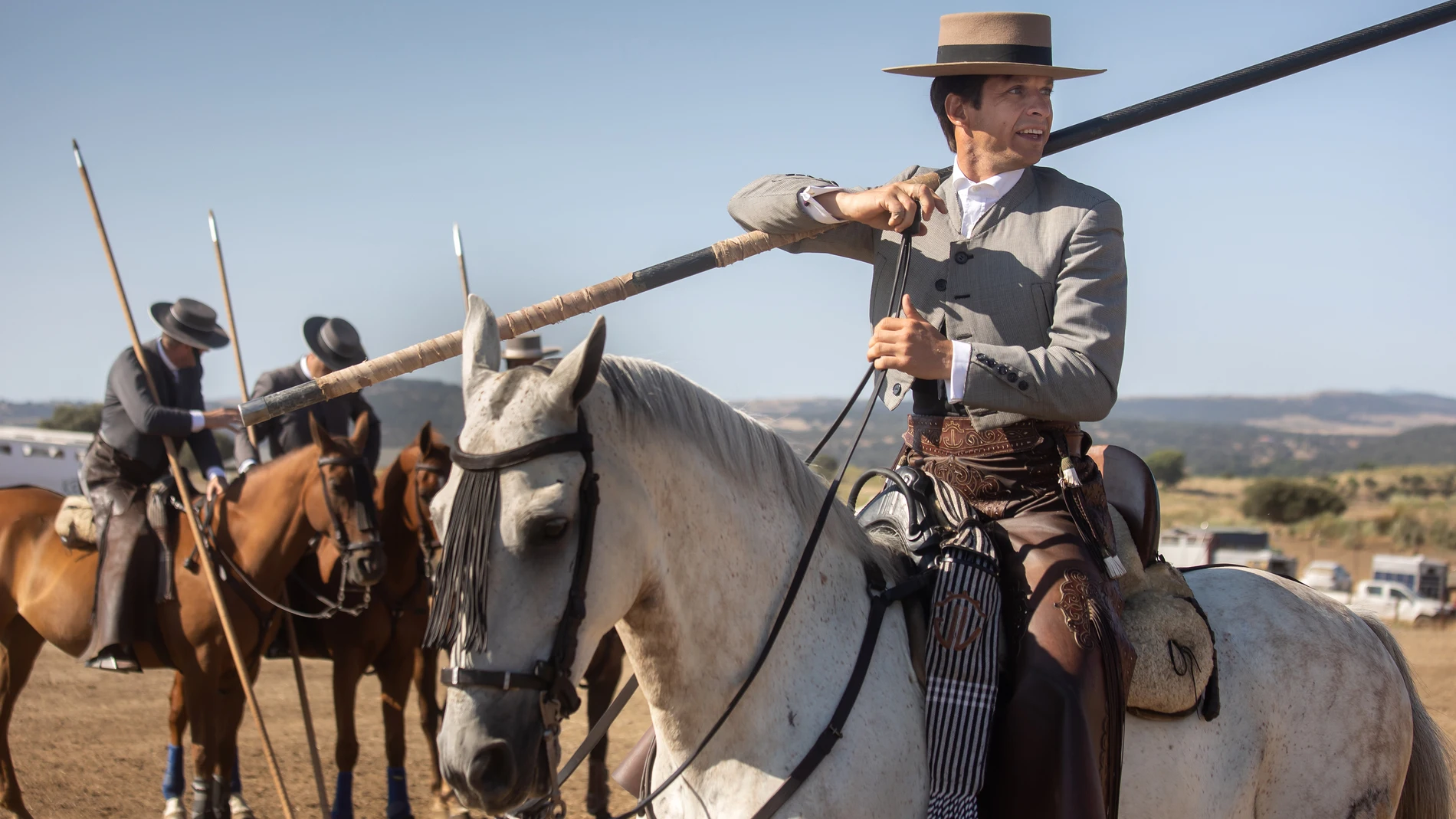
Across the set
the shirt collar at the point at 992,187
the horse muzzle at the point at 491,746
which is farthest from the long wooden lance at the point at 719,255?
the horse muzzle at the point at 491,746

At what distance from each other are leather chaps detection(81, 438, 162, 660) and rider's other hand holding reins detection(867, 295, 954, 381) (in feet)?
19.6

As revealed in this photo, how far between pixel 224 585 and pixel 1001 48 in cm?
594

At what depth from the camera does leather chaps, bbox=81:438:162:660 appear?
664 centimetres

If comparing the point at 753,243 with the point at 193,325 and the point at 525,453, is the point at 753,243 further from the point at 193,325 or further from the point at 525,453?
the point at 193,325

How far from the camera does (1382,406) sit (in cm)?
18000

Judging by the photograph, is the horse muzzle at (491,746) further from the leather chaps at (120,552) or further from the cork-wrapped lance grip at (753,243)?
the leather chaps at (120,552)

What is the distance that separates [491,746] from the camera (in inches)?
79.7

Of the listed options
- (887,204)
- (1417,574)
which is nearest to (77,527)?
(887,204)

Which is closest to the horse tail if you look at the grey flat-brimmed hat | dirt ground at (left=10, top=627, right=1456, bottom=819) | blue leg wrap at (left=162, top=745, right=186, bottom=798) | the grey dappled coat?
the grey dappled coat

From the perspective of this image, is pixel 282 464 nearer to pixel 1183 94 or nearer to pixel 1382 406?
pixel 1183 94

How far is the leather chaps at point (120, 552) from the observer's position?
664 centimetres

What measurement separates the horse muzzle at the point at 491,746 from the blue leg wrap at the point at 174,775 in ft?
20.9

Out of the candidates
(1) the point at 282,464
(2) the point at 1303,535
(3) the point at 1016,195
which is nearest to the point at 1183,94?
(3) the point at 1016,195

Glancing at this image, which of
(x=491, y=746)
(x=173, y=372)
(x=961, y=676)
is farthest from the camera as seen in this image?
(x=173, y=372)
